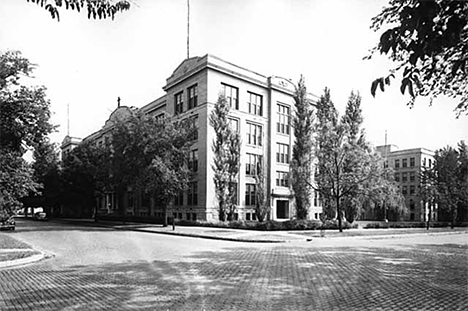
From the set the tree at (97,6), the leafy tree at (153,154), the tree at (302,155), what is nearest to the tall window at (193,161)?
the leafy tree at (153,154)

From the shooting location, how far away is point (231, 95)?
130ft

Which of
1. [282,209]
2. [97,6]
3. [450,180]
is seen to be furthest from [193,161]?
[97,6]

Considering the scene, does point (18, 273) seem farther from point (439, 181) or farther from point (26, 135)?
point (439, 181)

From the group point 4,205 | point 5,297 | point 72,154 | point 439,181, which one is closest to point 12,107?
point 4,205

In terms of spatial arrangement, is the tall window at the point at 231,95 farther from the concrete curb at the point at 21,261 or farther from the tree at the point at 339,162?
the concrete curb at the point at 21,261

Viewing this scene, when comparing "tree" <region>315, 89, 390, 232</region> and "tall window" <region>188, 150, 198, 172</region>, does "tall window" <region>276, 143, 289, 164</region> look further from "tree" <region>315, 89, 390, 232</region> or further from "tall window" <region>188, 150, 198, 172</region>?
"tree" <region>315, 89, 390, 232</region>

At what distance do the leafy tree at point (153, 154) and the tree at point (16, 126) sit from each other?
14.6m

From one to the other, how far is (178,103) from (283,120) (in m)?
11.9

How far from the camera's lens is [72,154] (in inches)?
1902

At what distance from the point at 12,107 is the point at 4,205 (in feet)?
12.6

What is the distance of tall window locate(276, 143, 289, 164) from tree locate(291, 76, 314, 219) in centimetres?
763

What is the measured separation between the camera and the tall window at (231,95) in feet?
128

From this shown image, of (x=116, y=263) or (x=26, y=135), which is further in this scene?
(x=26, y=135)

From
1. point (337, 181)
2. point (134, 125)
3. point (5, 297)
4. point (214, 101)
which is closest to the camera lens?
point (5, 297)
